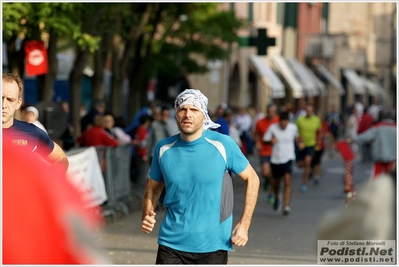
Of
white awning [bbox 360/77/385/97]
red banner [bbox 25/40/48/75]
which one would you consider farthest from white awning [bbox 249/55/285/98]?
red banner [bbox 25/40/48/75]

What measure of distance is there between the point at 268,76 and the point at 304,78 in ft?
24.9

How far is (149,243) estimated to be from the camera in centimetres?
1081

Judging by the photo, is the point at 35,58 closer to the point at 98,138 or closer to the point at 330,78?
the point at 98,138

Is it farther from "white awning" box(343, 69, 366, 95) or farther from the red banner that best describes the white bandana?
"white awning" box(343, 69, 366, 95)

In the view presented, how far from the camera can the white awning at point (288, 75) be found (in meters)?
46.1

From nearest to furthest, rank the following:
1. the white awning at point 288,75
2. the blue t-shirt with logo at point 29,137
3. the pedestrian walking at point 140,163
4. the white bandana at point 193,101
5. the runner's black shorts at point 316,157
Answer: the blue t-shirt with logo at point 29,137 → the white bandana at point 193,101 → the pedestrian walking at point 140,163 → the runner's black shorts at point 316,157 → the white awning at point 288,75

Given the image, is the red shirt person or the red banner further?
the red banner

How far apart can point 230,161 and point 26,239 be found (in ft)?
12.2

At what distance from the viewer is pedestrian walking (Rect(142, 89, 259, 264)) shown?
17.3 feet

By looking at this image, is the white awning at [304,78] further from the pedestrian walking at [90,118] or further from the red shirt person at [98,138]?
the red shirt person at [98,138]

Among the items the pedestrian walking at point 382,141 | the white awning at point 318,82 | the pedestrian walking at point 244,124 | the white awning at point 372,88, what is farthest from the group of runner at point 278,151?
the white awning at point 372,88

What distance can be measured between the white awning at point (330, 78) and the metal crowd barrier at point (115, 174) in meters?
42.6

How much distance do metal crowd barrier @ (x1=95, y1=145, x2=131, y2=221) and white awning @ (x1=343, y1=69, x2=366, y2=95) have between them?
152 ft

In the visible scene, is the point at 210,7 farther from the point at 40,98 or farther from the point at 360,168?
the point at 40,98
